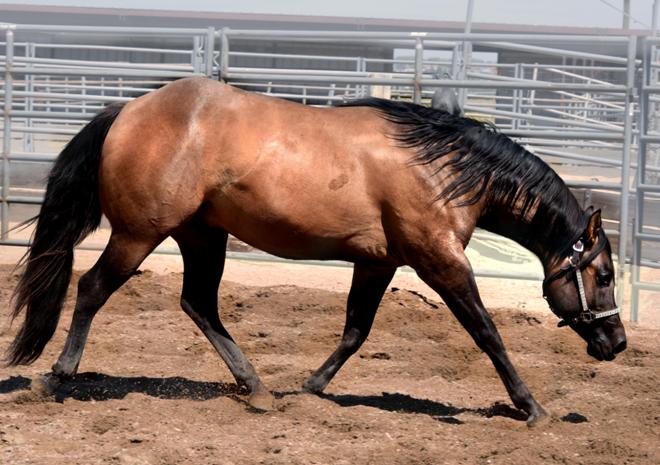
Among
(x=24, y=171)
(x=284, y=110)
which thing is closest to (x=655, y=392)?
(x=284, y=110)

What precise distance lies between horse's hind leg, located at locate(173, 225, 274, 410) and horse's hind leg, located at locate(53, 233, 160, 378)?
0.32m

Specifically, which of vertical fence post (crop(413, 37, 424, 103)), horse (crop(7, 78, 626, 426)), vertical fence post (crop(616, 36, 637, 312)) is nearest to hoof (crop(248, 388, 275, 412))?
horse (crop(7, 78, 626, 426))

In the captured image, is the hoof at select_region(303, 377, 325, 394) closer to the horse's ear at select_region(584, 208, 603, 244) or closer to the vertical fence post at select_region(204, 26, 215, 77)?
the horse's ear at select_region(584, 208, 603, 244)

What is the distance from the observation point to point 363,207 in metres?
4.51

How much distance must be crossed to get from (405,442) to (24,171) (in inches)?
429

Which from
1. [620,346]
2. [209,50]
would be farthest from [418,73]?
[620,346]

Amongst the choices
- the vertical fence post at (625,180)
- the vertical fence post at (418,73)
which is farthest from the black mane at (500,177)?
the vertical fence post at (418,73)

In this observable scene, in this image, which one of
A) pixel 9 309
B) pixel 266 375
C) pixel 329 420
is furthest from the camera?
pixel 9 309

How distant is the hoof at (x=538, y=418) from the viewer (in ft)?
14.5

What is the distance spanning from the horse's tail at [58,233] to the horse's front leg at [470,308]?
1568 mm

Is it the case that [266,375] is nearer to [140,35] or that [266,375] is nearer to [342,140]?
[342,140]

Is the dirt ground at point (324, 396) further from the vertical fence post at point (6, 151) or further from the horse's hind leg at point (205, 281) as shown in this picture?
the vertical fence post at point (6, 151)

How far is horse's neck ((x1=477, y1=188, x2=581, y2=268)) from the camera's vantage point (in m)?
4.59

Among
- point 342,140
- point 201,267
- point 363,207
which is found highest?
point 342,140
